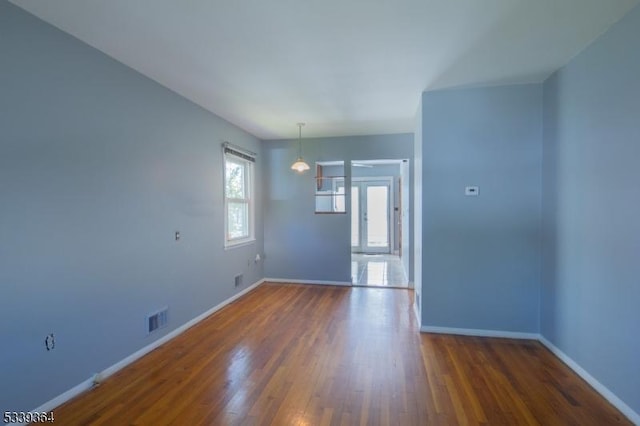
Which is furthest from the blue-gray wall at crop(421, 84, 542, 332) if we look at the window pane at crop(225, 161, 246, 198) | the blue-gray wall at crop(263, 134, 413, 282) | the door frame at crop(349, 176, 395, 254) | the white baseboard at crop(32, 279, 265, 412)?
the door frame at crop(349, 176, 395, 254)

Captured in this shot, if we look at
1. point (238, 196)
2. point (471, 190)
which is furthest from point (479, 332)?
point (238, 196)

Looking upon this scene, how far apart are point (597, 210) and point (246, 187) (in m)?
4.31

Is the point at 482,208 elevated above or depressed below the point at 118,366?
above

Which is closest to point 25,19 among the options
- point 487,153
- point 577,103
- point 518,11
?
point 518,11

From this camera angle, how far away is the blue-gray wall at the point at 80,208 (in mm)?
1827

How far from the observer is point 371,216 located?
28.0 feet

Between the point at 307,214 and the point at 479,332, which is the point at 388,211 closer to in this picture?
the point at 307,214

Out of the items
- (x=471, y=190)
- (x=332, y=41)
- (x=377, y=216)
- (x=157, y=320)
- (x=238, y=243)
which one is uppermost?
(x=332, y=41)

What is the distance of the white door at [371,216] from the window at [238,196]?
4018 millimetres

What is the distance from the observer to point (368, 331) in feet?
10.7

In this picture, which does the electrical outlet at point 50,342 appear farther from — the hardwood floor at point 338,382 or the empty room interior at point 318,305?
the hardwood floor at point 338,382

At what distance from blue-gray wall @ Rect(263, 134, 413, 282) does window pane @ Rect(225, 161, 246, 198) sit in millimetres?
630

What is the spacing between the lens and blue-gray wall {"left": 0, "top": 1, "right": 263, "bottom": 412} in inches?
71.9

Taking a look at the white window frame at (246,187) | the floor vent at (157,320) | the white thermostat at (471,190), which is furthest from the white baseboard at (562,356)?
the white window frame at (246,187)
